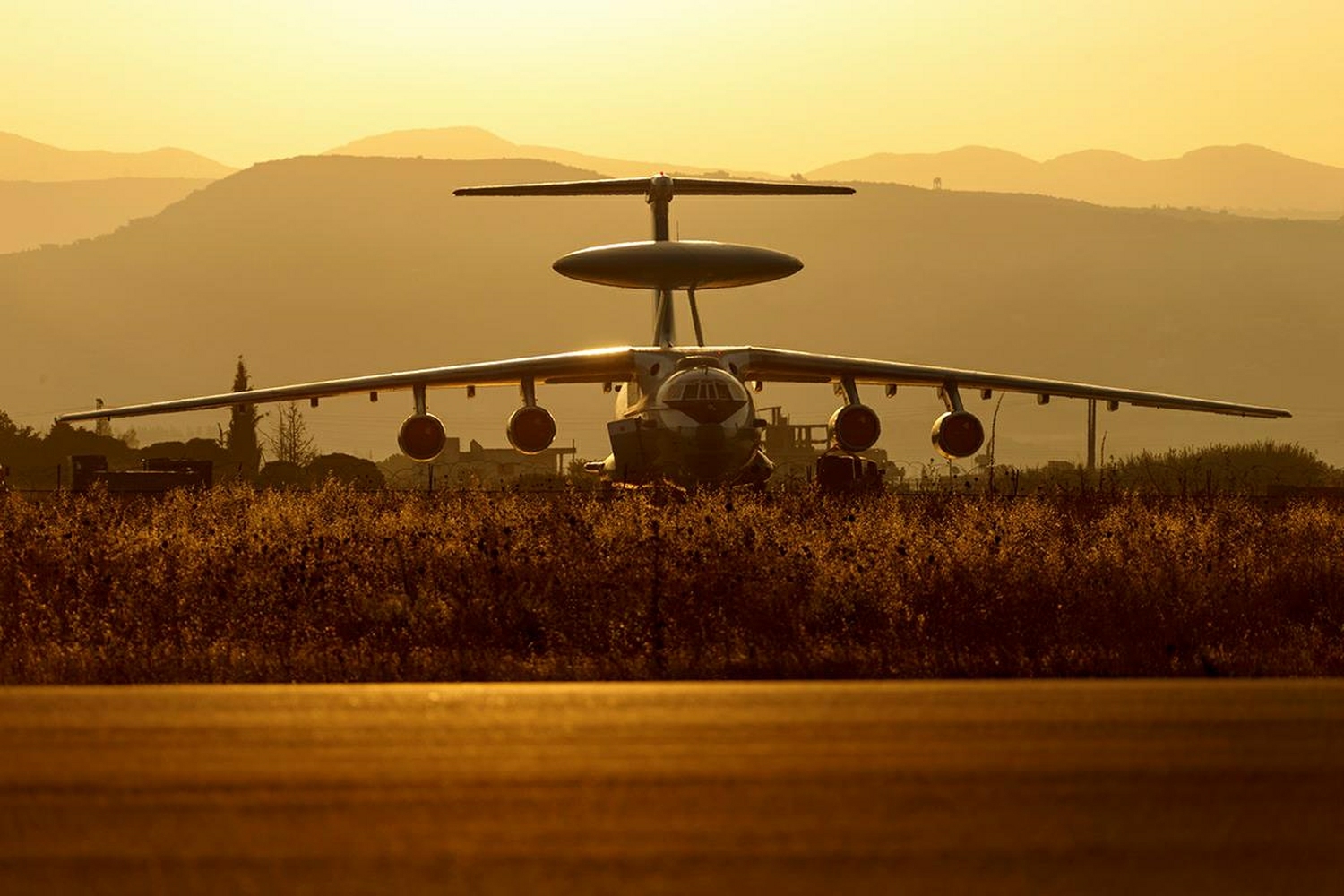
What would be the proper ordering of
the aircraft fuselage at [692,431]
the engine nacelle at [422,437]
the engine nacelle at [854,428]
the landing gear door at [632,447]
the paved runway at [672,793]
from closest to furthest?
the paved runway at [672,793]
the aircraft fuselage at [692,431]
the landing gear door at [632,447]
the engine nacelle at [422,437]
the engine nacelle at [854,428]

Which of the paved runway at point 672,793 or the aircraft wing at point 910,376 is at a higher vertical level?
the aircraft wing at point 910,376

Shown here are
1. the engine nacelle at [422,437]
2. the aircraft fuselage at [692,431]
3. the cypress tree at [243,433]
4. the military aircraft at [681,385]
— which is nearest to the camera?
the aircraft fuselage at [692,431]

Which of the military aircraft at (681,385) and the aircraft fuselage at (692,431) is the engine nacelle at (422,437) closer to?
the military aircraft at (681,385)

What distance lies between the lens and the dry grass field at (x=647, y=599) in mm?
11703

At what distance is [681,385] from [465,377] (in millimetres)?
6908

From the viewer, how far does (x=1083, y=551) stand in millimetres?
17766

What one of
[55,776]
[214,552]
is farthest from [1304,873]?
[214,552]

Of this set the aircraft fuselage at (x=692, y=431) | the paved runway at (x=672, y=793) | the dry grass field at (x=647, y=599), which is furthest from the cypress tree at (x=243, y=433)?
the paved runway at (x=672, y=793)

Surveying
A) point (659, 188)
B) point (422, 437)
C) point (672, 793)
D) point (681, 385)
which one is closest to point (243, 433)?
point (659, 188)

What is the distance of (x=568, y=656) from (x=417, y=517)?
8.88 metres

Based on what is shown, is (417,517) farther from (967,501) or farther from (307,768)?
(307,768)

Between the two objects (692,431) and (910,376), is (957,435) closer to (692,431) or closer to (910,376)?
(910,376)

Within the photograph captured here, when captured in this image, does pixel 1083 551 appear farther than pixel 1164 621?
Yes

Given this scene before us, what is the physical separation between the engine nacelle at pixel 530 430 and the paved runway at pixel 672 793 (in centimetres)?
2717
